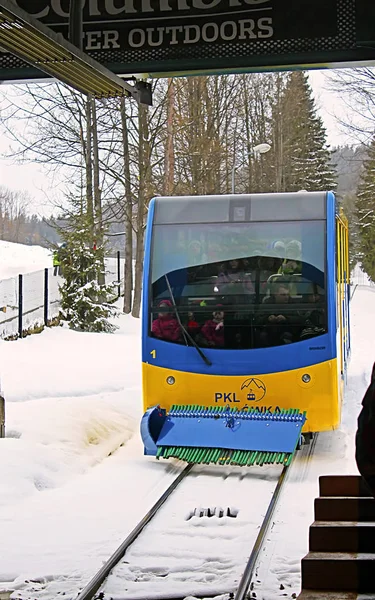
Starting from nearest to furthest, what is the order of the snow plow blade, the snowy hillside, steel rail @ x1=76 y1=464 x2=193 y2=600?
steel rail @ x1=76 y1=464 x2=193 y2=600, the snow plow blade, the snowy hillside

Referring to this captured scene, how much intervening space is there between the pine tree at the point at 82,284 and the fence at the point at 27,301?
76cm

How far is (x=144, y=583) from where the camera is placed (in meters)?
6.14

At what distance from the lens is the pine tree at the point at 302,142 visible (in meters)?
49.7

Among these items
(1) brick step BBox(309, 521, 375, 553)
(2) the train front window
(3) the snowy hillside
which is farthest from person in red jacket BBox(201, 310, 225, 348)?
(3) the snowy hillside

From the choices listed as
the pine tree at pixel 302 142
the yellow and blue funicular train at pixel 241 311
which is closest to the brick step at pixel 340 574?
the yellow and blue funicular train at pixel 241 311

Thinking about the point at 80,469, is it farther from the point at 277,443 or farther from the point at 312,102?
the point at 312,102

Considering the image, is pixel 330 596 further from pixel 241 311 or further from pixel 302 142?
pixel 302 142

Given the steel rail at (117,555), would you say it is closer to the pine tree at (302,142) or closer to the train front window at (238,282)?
the train front window at (238,282)

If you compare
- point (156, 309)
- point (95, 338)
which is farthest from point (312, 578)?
point (95, 338)

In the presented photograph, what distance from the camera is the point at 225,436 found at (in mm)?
9711

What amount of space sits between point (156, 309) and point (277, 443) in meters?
2.27

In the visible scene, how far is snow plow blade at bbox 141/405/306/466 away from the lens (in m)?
9.51

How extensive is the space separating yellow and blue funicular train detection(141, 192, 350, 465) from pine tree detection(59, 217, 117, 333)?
13584 millimetres

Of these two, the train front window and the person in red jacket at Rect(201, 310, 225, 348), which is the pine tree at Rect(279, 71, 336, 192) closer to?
the train front window
